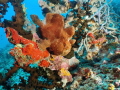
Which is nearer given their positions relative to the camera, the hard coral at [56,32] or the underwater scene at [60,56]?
the underwater scene at [60,56]

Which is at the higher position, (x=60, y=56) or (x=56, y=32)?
(x=56, y=32)

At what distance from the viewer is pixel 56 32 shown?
372 cm

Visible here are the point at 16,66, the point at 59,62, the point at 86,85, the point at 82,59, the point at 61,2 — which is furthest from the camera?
the point at 61,2

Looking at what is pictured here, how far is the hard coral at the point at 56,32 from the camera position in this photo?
365 centimetres

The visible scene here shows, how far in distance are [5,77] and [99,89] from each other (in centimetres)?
262

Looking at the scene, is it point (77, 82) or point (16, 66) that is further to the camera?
point (16, 66)

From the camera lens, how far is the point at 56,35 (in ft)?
12.3

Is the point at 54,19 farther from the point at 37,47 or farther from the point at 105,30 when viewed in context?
the point at 105,30

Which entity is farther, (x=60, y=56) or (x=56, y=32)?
(x=60, y=56)

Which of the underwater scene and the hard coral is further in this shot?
the hard coral

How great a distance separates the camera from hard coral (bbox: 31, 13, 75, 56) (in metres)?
3.65

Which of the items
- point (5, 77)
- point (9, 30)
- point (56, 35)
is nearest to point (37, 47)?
point (56, 35)

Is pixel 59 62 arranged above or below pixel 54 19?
below

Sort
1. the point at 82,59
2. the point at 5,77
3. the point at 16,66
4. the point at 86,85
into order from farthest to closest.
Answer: the point at 82,59 → the point at 16,66 → the point at 5,77 → the point at 86,85
